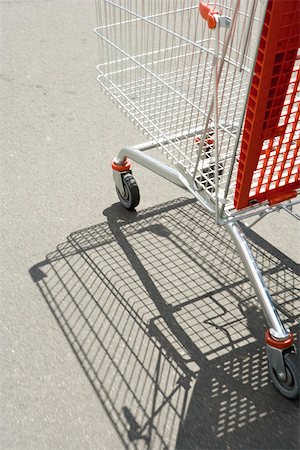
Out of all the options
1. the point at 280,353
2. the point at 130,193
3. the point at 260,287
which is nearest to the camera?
the point at 280,353

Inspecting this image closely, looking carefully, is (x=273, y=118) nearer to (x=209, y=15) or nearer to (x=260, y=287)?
(x=209, y=15)

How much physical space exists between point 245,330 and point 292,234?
2.00 feet

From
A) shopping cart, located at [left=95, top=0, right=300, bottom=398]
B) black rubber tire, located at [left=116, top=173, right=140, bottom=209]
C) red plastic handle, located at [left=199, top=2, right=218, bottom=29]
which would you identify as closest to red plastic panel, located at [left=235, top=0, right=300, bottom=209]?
shopping cart, located at [left=95, top=0, right=300, bottom=398]

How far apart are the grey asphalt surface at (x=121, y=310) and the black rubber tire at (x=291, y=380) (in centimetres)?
4

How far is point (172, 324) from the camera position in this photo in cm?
218

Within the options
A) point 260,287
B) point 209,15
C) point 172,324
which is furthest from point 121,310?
point 209,15

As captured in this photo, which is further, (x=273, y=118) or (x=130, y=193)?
(x=130, y=193)

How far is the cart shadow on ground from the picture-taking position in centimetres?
187

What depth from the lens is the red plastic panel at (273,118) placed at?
148cm

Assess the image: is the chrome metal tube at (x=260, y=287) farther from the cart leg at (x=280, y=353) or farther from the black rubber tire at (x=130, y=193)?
the black rubber tire at (x=130, y=193)

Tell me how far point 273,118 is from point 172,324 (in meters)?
0.86

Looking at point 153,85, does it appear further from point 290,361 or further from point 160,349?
point 290,361

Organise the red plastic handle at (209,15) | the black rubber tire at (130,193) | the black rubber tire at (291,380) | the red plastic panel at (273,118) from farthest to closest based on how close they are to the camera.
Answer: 1. the black rubber tire at (130,193)
2. the black rubber tire at (291,380)
3. the red plastic handle at (209,15)
4. the red plastic panel at (273,118)

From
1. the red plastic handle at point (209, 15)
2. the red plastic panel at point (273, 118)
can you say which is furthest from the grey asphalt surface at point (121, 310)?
the red plastic handle at point (209, 15)
